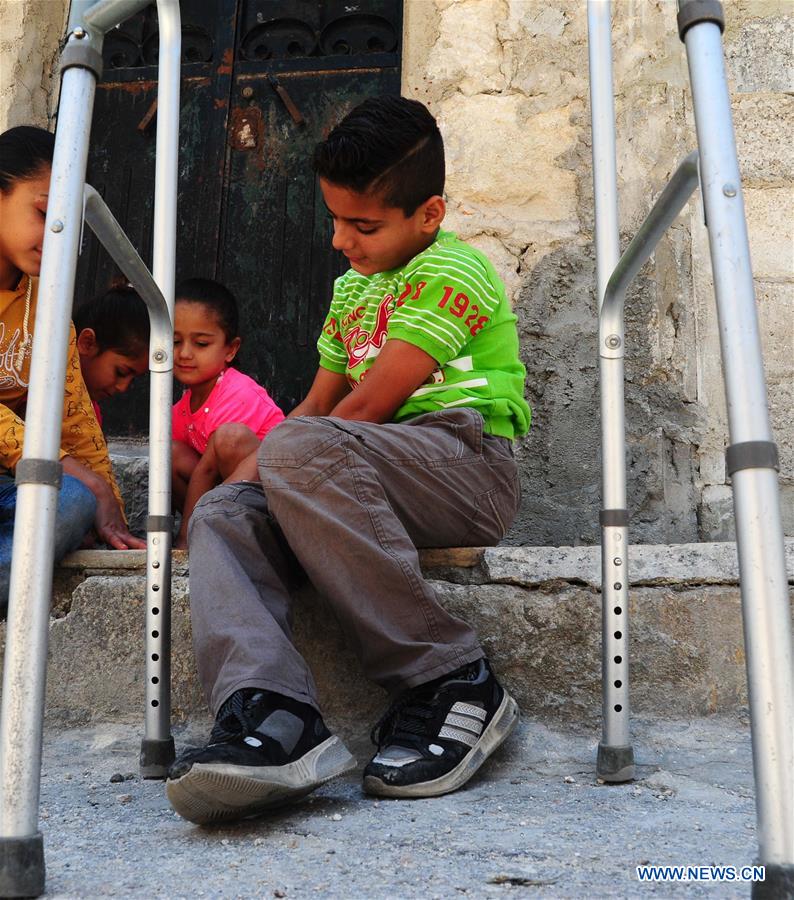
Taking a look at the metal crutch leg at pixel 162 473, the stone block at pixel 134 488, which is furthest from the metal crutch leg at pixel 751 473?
the stone block at pixel 134 488

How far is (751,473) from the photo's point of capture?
0.78 m

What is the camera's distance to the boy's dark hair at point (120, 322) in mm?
2135

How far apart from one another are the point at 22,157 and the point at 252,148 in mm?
914

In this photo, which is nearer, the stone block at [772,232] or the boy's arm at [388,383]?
the boy's arm at [388,383]

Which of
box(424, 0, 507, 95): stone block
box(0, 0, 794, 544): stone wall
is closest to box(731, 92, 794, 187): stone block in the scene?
box(0, 0, 794, 544): stone wall

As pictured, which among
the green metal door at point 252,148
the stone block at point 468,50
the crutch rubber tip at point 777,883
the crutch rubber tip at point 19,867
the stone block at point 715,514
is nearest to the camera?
the crutch rubber tip at point 777,883

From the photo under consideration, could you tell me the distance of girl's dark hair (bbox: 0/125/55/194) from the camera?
1.74 m

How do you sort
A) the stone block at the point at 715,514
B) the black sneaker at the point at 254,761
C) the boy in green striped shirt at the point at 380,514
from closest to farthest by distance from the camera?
the black sneaker at the point at 254,761, the boy in green striped shirt at the point at 380,514, the stone block at the point at 715,514

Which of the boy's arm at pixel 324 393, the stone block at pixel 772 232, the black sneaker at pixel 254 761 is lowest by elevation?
the black sneaker at pixel 254 761

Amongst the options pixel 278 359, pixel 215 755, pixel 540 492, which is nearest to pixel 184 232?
pixel 278 359

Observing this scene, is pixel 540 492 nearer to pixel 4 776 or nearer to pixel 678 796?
pixel 678 796

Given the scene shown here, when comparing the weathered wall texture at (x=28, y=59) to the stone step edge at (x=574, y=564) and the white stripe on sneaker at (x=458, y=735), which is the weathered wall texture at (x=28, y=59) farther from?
the white stripe on sneaker at (x=458, y=735)

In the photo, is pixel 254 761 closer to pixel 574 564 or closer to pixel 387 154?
pixel 574 564

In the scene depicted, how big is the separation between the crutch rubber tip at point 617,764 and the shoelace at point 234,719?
16.7 inches
